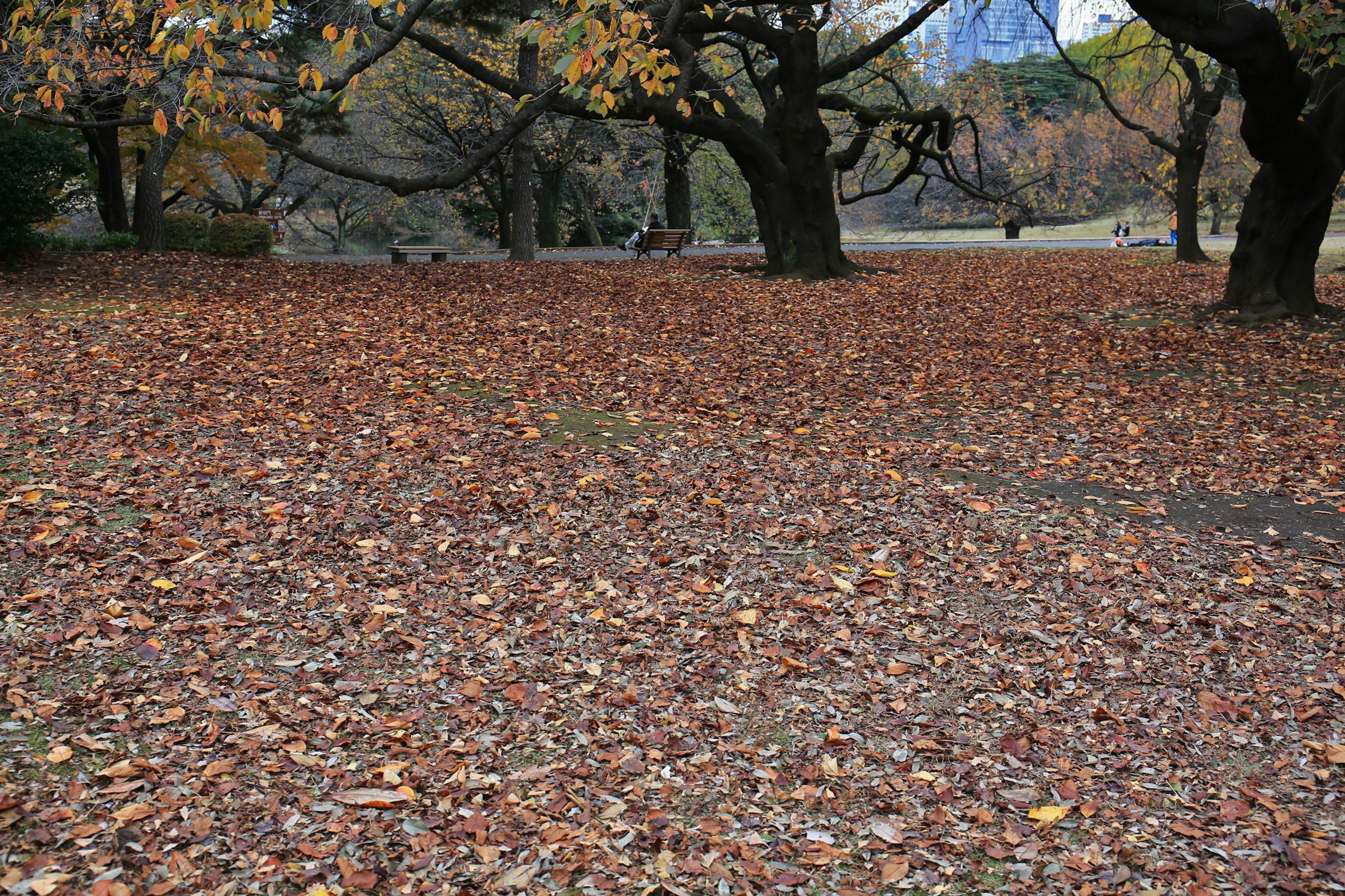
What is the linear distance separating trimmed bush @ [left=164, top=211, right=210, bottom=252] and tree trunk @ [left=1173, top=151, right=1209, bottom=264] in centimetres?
1862

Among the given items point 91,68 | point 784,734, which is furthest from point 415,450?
point 91,68

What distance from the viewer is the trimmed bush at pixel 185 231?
60.4 ft

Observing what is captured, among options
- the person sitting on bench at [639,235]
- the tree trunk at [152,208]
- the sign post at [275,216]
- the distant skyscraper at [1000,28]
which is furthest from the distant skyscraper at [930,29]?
the sign post at [275,216]

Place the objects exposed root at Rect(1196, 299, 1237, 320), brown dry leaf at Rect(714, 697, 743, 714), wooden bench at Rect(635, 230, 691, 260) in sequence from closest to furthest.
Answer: brown dry leaf at Rect(714, 697, 743, 714)
exposed root at Rect(1196, 299, 1237, 320)
wooden bench at Rect(635, 230, 691, 260)

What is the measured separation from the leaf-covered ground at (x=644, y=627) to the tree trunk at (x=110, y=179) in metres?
11.0

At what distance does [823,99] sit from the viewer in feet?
52.5

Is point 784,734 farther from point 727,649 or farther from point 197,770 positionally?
point 197,770

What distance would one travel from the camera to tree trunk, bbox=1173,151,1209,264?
20.1 meters

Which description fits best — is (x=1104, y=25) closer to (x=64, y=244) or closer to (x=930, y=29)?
(x=930, y=29)

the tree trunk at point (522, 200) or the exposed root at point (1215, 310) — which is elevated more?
the tree trunk at point (522, 200)

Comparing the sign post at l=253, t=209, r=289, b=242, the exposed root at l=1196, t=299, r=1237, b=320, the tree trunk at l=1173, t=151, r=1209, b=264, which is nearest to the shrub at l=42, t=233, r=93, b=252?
the sign post at l=253, t=209, r=289, b=242

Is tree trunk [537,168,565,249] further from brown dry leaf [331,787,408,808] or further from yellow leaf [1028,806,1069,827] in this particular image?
yellow leaf [1028,806,1069,827]

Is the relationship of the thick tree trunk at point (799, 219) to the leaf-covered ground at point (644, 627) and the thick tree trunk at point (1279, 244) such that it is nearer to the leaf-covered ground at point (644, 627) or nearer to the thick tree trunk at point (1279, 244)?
the thick tree trunk at point (1279, 244)

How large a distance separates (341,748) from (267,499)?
239 centimetres
